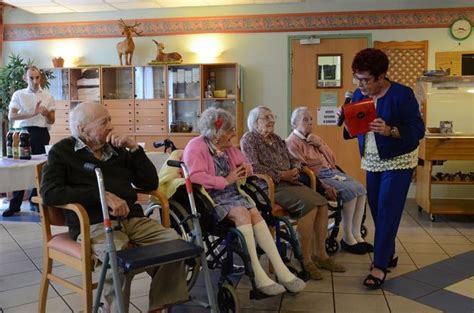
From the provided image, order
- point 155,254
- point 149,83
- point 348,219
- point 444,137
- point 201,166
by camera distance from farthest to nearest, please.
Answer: point 149,83, point 444,137, point 348,219, point 201,166, point 155,254

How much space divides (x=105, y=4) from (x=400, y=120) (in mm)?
4536

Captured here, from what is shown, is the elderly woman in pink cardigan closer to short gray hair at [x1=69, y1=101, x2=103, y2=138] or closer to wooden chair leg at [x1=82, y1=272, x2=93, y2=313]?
short gray hair at [x1=69, y1=101, x2=103, y2=138]

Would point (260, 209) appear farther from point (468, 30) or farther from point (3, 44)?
point (3, 44)

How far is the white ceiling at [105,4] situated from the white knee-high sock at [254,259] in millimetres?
4101

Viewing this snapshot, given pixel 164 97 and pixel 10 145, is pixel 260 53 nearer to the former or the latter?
pixel 164 97

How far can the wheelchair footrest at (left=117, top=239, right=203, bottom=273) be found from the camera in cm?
183

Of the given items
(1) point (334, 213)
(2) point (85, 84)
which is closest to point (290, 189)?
(1) point (334, 213)

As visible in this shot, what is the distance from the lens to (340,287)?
292 cm

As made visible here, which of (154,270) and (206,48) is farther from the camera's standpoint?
(206,48)

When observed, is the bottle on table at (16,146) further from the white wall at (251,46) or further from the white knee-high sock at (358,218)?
the white wall at (251,46)

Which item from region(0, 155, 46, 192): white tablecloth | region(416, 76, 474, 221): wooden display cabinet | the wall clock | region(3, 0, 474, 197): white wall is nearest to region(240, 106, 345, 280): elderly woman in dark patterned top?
region(0, 155, 46, 192): white tablecloth

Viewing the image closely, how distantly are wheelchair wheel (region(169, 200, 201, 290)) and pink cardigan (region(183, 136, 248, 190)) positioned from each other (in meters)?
0.18

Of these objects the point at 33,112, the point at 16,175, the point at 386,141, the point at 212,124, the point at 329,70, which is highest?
the point at 329,70

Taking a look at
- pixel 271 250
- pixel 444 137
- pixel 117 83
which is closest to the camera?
pixel 271 250
